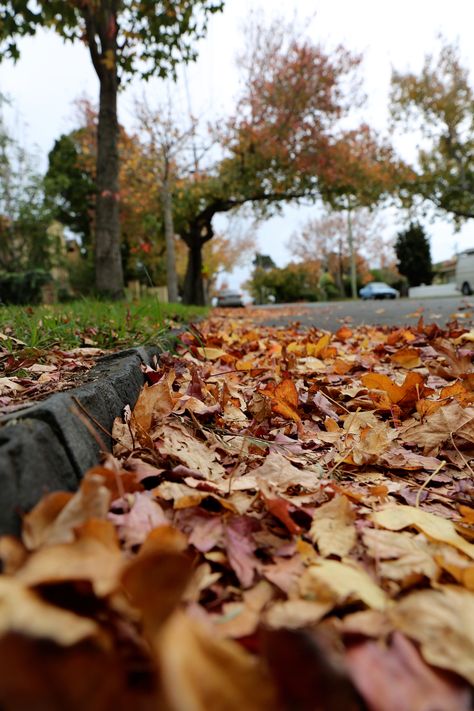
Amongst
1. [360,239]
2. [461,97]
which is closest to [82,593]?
[461,97]

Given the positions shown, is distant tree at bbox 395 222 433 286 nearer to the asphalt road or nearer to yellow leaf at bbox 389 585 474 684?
the asphalt road

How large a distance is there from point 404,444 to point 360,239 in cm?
4702

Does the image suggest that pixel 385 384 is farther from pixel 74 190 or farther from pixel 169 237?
pixel 74 190

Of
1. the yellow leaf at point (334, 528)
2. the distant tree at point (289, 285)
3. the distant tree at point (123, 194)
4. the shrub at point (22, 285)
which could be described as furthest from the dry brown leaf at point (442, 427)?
the distant tree at point (289, 285)

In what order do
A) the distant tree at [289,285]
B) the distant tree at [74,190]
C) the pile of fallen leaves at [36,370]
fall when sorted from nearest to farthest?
the pile of fallen leaves at [36,370] < the distant tree at [74,190] < the distant tree at [289,285]

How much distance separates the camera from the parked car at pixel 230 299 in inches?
1089

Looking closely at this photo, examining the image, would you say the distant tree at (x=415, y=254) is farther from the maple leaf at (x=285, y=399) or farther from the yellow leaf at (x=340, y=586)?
the yellow leaf at (x=340, y=586)

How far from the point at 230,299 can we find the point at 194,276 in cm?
1253

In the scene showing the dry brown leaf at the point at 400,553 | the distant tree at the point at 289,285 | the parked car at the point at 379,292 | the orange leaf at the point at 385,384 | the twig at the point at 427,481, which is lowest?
the twig at the point at 427,481

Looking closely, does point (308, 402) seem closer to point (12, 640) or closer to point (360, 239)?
point (12, 640)

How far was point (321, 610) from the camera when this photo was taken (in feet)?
2.16

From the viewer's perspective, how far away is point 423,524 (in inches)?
36.7

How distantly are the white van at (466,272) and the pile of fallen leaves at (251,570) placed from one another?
64.5 feet

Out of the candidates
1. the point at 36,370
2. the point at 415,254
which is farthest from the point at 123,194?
the point at 415,254
